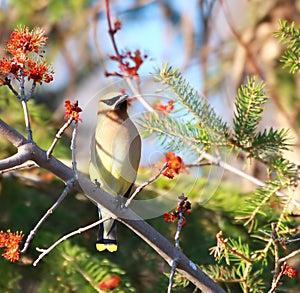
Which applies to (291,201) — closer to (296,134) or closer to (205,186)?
(205,186)

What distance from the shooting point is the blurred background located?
1.43 m

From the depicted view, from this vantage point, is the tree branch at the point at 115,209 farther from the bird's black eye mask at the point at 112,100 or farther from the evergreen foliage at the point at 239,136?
the bird's black eye mask at the point at 112,100

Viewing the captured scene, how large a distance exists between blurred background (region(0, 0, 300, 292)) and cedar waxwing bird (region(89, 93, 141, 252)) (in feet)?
0.11

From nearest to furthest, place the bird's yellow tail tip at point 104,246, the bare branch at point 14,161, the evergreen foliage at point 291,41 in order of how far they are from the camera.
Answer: the bare branch at point 14,161
the evergreen foliage at point 291,41
the bird's yellow tail tip at point 104,246

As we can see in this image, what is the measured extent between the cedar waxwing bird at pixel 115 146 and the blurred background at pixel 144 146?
0.11 feet

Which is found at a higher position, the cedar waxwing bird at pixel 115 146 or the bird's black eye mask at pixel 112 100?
the bird's black eye mask at pixel 112 100

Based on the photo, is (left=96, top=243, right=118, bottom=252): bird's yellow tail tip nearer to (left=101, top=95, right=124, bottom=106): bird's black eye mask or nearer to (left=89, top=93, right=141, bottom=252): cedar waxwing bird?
(left=89, top=93, right=141, bottom=252): cedar waxwing bird

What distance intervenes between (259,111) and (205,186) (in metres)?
0.46

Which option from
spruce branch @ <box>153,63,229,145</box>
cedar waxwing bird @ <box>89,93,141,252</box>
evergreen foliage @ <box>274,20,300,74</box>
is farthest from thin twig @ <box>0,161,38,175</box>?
evergreen foliage @ <box>274,20,300,74</box>

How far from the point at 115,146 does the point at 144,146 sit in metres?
0.06

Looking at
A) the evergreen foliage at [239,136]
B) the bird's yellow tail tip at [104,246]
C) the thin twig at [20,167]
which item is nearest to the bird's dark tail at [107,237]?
the bird's yellow tail tip at [104,246]

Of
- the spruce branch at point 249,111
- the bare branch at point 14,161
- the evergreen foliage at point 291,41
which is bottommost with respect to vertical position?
the bare branch at point 14,161

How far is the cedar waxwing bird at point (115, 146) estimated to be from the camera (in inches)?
47.2

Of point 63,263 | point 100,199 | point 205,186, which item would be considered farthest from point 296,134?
point 100,199
